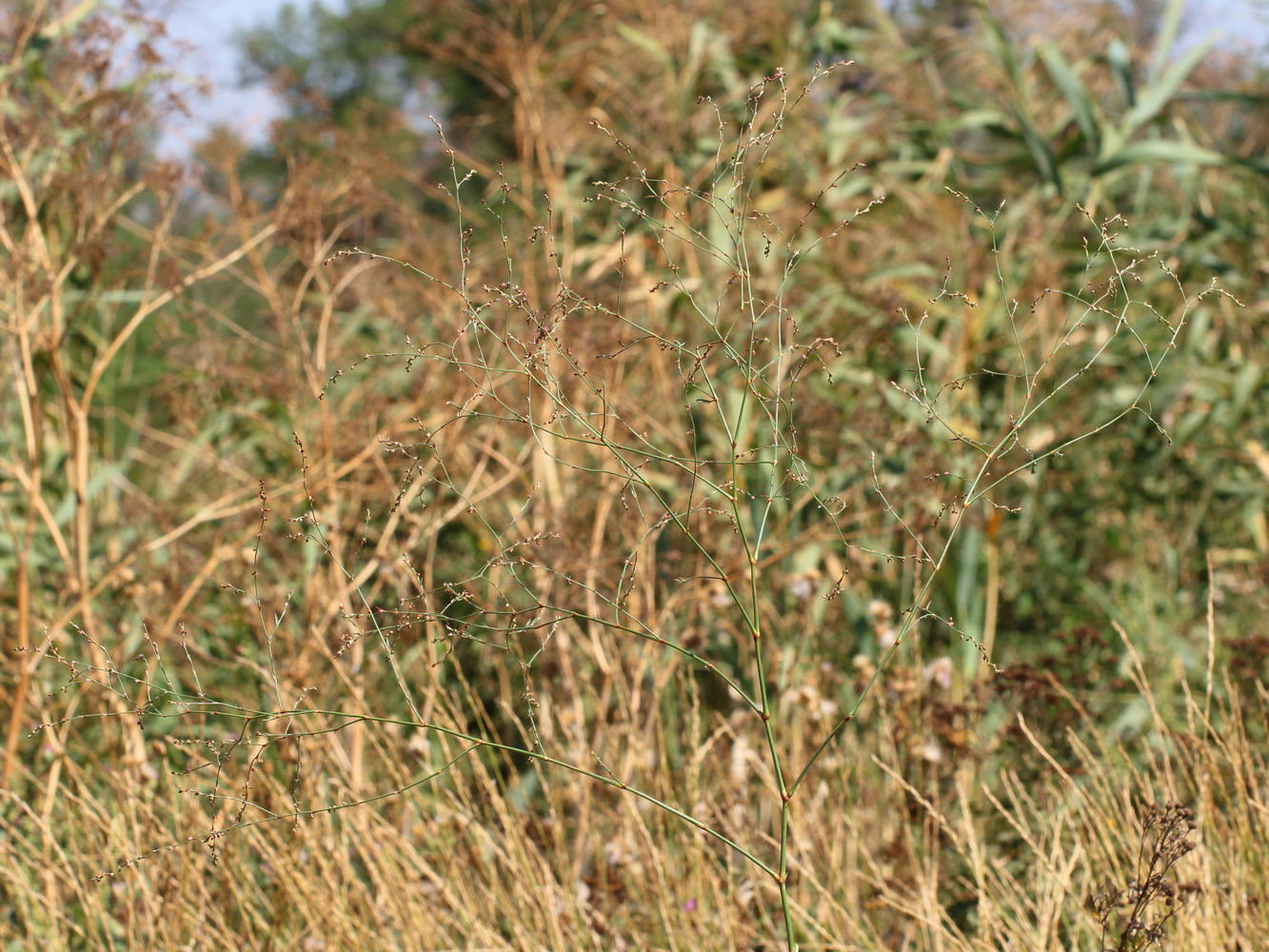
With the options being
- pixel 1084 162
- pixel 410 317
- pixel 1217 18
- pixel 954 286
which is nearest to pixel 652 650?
pixel 410 317

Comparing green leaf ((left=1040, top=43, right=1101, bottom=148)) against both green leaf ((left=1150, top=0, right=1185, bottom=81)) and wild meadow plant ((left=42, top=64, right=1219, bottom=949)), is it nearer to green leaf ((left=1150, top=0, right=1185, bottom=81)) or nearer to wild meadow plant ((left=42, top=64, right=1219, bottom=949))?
green leaf ((left=1150, top=0, right=1185, bottom=81))

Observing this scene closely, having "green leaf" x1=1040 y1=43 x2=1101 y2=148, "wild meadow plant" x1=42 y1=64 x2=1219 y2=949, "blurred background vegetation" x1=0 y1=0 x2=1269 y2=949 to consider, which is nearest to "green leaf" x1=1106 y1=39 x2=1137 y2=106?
"blurred background vegetation" x1=0 y1=0 x2=1269 y2=949

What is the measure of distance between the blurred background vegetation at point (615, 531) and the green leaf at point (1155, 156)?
0.02 m

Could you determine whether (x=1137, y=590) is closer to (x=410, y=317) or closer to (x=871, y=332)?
(x=871, y=332)

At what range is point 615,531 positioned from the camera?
3.01 meters

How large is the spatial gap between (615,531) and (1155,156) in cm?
172

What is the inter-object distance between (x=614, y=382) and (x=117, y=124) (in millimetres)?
1164

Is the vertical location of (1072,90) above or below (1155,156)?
above

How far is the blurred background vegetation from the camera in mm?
1979

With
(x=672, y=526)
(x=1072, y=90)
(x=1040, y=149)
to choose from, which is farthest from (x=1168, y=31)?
(x=672, y=526)

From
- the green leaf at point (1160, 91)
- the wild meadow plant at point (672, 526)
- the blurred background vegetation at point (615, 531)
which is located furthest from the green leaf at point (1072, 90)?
the wild meadow plant at point (672, 526)

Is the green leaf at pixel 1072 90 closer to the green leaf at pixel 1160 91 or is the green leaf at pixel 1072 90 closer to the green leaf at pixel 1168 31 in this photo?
the green leaf at pixel 1160 91

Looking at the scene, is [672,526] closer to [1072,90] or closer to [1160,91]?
[1072,90]

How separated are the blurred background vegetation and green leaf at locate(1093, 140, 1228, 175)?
2cm
